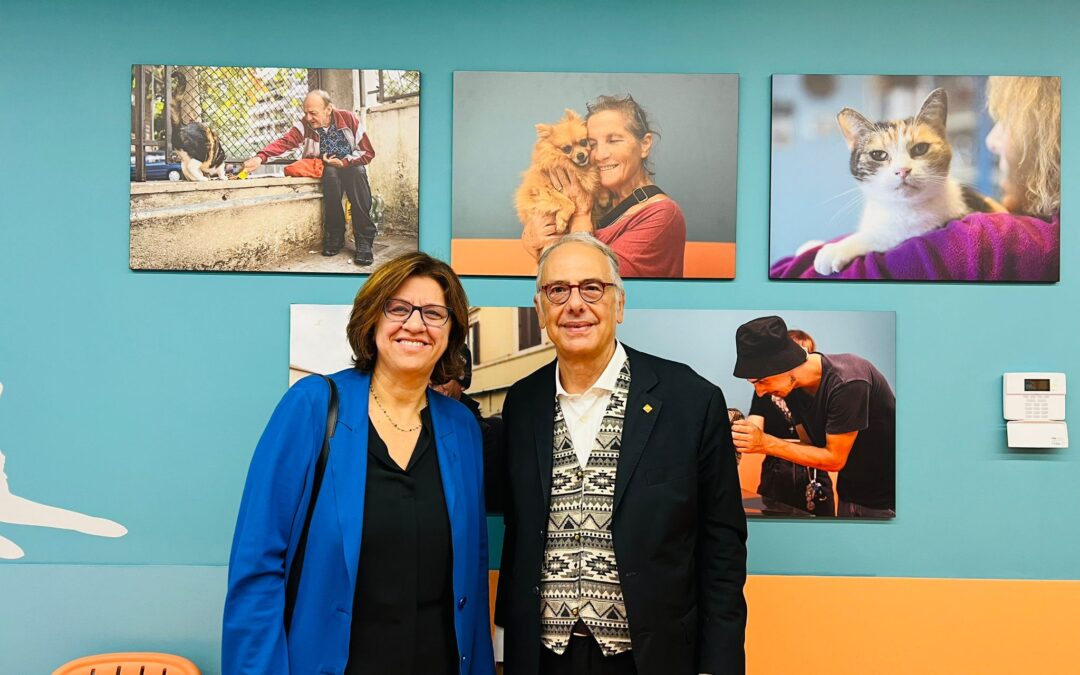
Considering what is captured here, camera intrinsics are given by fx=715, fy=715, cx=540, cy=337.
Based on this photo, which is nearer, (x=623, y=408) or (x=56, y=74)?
(x=623, y=408)

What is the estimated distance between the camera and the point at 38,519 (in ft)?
7.95

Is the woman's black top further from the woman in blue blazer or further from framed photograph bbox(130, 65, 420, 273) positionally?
framed photograph bbox(130, 65, 420, 273)

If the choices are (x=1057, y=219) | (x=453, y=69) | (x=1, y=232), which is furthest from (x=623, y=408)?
(x=1, y=232)

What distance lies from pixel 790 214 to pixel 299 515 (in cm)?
183

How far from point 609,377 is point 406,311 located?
22.3 inches

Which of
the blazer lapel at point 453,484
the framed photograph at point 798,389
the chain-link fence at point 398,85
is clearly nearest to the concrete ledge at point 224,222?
the framed photograph at point 798,389

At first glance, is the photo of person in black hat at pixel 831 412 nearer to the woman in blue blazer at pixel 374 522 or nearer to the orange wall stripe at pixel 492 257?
Answer: the orange wall stripe at pixel 492 257

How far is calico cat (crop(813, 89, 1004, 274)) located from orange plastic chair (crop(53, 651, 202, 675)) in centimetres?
251

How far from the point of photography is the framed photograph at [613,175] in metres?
2.45

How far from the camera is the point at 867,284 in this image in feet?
8.11

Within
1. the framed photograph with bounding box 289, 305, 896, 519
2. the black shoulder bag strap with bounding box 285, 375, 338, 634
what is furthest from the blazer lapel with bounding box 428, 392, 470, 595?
the framed photograph with bounding box 289, 305, 896, 519

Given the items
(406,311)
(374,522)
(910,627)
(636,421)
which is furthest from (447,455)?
(910,627)

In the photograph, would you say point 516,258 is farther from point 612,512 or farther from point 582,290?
point 612,512

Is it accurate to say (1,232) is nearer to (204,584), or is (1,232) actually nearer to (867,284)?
(204,584)
